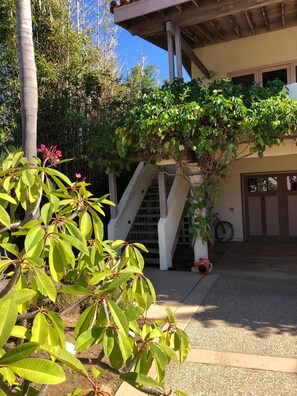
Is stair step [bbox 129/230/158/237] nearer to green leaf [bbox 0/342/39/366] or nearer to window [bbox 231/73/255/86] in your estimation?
window [bbox 231/73/255/86]

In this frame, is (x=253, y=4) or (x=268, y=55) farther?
(x=268, y=55)

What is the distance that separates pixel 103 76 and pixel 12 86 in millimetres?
2530

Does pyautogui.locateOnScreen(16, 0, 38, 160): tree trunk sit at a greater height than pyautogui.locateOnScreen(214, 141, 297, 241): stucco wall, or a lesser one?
greater

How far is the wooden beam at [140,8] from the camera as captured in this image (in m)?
6.51

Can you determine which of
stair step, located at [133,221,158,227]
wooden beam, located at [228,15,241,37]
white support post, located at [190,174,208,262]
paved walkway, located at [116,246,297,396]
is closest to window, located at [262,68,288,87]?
wooden beam, located at [228,15,241,37]

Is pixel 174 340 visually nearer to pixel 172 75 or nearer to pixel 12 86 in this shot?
pixel 172 75

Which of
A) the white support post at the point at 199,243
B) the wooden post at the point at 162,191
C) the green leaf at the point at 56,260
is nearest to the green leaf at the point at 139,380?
the green leaf at the point at 56,260

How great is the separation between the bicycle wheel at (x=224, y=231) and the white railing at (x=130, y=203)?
8.00ft

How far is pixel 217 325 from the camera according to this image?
4.26m

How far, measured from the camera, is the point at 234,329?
162 inches

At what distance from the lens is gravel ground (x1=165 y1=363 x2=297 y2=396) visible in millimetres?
2887

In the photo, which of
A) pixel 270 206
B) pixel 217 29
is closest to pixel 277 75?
pixel 217 29

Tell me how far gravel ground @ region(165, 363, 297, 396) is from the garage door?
686 centimetres

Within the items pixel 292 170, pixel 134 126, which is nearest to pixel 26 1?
pixel 134 126
